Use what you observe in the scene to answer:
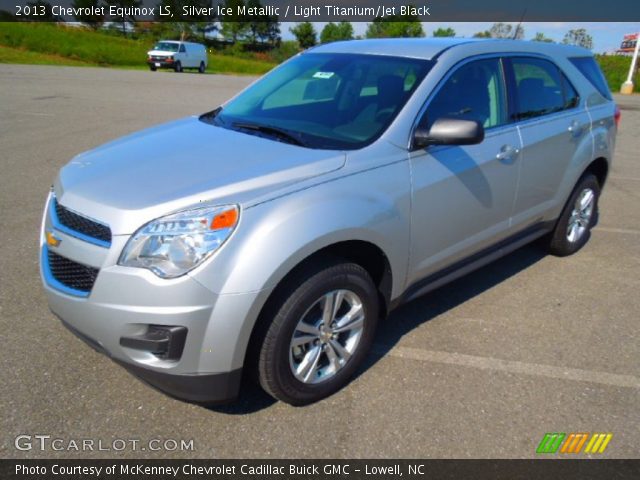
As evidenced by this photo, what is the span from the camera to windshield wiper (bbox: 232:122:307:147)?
2773 millimetres

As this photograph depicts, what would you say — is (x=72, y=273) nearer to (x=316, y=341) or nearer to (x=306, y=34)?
(x=316, y=341)

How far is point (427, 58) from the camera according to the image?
10.2 ft

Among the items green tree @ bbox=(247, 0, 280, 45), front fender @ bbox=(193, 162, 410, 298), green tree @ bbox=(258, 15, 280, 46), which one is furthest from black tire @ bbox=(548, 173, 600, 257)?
green tree @ bbox=(258, 15, 280, 46)

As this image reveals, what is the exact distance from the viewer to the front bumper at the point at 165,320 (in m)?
2.07

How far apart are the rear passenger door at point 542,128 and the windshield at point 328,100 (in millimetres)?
980

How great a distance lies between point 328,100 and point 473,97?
94 cm

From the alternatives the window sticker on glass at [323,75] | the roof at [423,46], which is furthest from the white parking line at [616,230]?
the window sticker on glass at [323,75]

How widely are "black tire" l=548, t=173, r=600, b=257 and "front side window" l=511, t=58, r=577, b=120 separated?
0.75 metres

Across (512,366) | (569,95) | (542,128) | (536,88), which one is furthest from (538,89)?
(512,366)

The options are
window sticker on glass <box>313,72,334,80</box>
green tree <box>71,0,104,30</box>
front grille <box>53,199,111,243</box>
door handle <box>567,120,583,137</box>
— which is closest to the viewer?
front grille <box>53,199,111,243</box>

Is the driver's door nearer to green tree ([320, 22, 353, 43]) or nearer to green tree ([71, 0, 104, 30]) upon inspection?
green tree ([71, 0, 104, 30])
